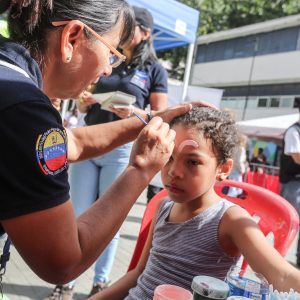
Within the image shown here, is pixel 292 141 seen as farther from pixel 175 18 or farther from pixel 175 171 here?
pixel 175 171

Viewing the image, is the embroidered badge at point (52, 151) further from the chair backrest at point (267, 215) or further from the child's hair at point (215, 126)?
the chair backrest at point (267, 215)

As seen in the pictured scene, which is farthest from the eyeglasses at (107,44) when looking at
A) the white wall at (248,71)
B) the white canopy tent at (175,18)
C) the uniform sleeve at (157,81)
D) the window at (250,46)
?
the window at (250,46)

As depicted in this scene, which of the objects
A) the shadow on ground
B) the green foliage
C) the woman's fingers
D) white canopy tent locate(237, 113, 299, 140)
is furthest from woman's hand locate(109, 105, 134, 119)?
the green foliage

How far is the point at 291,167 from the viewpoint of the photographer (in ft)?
13.6

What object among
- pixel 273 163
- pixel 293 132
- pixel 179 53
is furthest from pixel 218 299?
pixel 179 53

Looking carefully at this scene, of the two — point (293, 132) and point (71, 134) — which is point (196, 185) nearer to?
point (71, 134)

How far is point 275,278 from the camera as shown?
120 cm

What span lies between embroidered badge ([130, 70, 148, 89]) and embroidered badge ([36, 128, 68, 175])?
1.73m

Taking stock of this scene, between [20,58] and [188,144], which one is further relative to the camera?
[188,144]

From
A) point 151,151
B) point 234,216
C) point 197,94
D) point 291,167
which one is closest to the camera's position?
point 151,151

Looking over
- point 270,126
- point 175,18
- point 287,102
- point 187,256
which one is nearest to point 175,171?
point 187,256

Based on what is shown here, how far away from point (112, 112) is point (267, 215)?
121 centimetres

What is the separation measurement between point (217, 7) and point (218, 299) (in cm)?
1885

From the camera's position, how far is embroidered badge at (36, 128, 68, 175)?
0.88 metres
